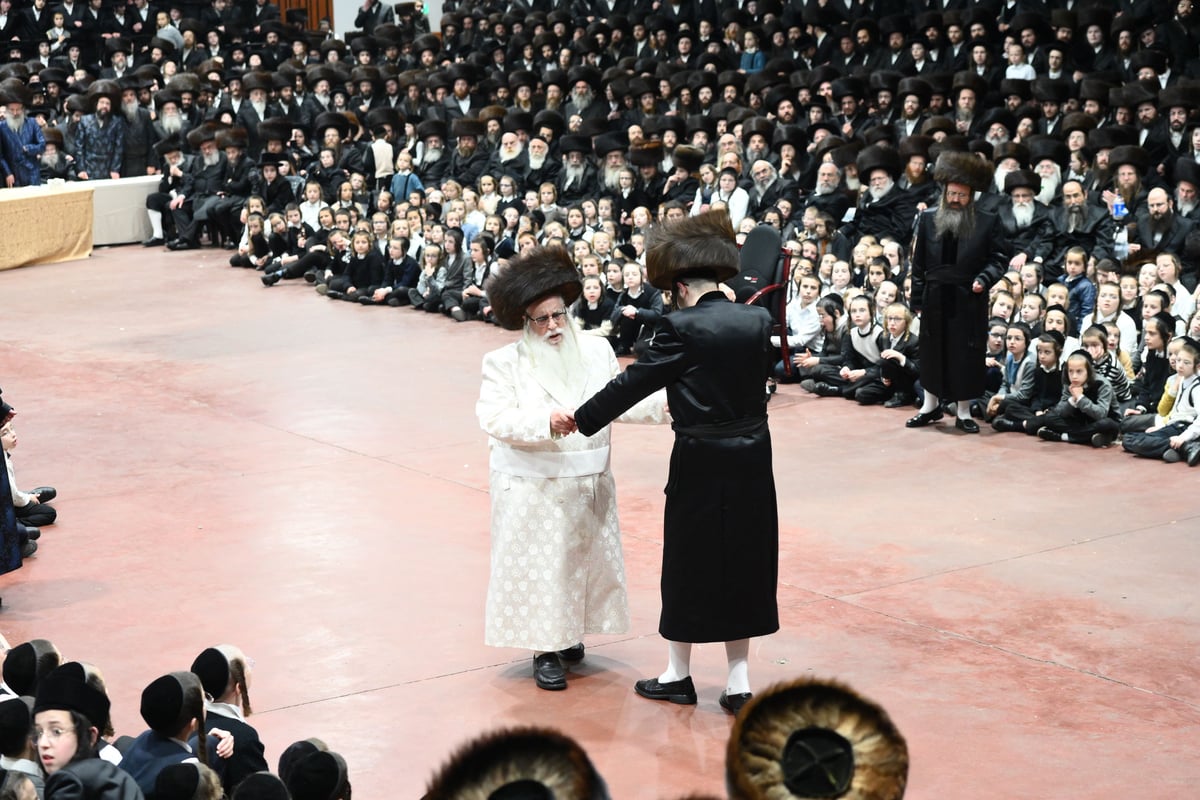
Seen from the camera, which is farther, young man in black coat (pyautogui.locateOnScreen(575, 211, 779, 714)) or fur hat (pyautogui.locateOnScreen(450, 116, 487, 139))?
fur hat (pyautogui.locateOnScreen(450, 116, 487, 139))

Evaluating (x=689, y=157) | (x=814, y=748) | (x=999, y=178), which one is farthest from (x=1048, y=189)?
(x=814, y=748)

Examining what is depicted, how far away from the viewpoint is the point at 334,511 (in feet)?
29.5

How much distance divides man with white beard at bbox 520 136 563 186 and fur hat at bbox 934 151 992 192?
8.54m

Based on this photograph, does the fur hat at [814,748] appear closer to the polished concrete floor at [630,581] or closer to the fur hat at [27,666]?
the polished concrete floor at [630,581]

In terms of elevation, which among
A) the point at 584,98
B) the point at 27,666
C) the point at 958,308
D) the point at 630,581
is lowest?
the point at 630,581

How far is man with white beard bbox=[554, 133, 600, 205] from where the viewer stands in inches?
701

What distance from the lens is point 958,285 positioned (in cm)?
1055

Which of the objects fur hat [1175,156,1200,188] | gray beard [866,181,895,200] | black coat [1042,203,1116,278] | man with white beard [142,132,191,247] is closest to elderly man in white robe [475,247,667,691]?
black coat [1042,203,1116,278]

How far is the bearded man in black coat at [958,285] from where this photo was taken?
10453 mm

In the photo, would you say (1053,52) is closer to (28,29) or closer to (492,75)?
(492,75)

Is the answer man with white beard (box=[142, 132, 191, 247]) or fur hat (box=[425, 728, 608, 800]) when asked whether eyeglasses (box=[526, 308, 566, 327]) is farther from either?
man with white beard (box=[142, 132, 191, 247])

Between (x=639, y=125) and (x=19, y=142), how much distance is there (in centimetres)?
755

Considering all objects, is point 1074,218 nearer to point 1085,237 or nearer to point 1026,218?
point 1085,237

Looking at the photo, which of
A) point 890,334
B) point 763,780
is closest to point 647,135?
point 890,334
